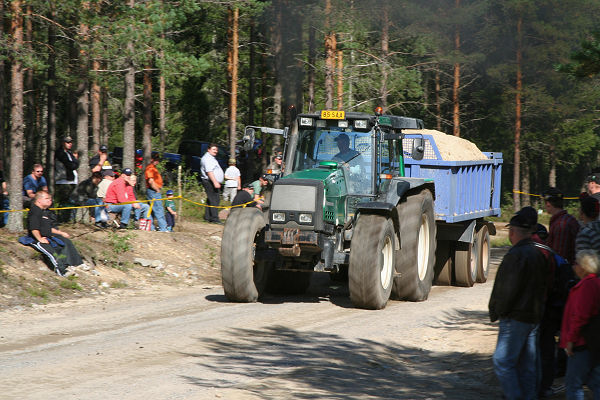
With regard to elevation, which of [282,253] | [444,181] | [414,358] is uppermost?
[444,181]

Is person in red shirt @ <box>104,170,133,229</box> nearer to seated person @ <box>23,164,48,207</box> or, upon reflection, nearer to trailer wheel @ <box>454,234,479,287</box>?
seated person @ <box>23,164,48,207</box>

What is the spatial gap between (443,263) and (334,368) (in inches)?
314

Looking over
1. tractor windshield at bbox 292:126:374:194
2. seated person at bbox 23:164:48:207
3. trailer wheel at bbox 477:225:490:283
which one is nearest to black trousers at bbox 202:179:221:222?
seated person at bbox 23:164:48:207

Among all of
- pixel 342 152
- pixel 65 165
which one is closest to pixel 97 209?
pixel 65 165

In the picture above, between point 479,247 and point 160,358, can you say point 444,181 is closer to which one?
point 479,247

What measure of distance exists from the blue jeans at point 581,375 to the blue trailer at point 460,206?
746cm

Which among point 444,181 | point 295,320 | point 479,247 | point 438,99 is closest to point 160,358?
point 295,320

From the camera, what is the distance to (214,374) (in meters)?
A: 8.27

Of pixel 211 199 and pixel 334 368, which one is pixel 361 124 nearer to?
pixel 334 368

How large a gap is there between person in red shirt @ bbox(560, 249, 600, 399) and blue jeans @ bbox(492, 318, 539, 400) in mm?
412

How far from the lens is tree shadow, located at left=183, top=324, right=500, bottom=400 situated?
7879 mm

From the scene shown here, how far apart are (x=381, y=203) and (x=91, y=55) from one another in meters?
7.91

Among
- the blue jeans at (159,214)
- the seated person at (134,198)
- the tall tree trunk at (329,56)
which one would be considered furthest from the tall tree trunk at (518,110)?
the seated person at (134,198)

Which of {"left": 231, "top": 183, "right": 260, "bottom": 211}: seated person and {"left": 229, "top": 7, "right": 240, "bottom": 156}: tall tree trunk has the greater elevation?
{"left": 229, "top": 7, "right": 240, "bottom": 156}: tall tree trunk
